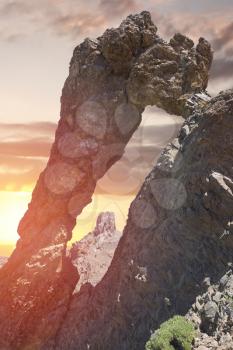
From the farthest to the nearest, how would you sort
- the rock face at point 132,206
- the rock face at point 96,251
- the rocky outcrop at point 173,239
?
the rock face at point 96,251 → the rock face at point 132,206 → the rocky outcrop at point 173,239

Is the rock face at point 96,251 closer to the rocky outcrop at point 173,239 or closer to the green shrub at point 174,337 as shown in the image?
the rocky outcrop at point 173,239

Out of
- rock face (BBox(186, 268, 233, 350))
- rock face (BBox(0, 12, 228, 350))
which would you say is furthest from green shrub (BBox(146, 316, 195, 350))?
rock face (BBox(0, 12, 228, 350))

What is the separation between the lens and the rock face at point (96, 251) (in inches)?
2881

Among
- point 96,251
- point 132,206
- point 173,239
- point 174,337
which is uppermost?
point 96,251

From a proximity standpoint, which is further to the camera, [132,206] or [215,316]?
[132,206]

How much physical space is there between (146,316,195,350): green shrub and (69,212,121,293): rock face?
2570cm

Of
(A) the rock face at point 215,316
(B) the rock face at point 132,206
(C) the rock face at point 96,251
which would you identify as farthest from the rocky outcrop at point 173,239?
(C) the rock face at point 96,251

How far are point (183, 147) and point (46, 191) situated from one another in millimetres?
22184

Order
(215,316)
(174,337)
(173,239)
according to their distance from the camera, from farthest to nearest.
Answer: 1. (173,239)
2. (215,316)
3. (174,337)

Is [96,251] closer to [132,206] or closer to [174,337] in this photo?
[132,206]

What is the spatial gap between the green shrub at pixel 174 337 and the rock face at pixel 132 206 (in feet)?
15.4

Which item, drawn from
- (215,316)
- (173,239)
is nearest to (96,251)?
(173,239)

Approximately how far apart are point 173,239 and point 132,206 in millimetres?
8990

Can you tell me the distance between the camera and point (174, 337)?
3734cm
